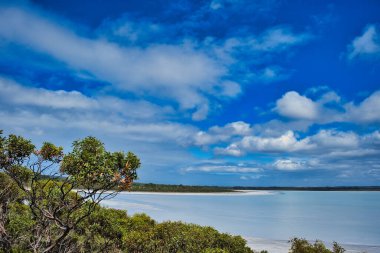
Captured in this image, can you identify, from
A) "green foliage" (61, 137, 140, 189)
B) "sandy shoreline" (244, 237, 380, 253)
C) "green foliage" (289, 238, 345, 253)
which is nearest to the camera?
"green foliage" (61, 137, 140, 189)

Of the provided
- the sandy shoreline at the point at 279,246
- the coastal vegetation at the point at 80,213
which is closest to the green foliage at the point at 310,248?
the coastal vegetation at the point at 80,213

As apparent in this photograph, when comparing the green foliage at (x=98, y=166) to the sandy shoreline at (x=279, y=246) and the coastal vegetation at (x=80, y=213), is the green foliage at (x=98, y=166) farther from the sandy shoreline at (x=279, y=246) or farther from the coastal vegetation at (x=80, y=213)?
the sandy shoreline at (x=279, y=246)

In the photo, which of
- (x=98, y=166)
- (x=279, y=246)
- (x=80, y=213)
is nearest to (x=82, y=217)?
(x=98, y=166)

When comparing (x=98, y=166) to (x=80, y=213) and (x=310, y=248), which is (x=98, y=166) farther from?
(x=310, y=248)

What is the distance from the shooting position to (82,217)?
8.92 m

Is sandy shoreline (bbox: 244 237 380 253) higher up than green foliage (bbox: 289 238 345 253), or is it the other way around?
green foliage (bbox: 289 238 345 253)

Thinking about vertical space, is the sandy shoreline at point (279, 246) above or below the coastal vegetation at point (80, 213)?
below

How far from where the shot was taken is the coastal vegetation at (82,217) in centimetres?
941

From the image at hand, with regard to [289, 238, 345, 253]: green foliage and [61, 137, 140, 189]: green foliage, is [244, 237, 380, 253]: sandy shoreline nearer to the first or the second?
[289, 238, 345, 253]: green foliage

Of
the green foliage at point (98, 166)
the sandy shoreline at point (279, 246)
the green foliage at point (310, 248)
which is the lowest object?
the sandy shoreline at point (279, 246)

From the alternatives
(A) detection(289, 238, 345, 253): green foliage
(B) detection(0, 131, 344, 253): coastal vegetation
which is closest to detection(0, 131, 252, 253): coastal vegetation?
(B) detection(0, 131, 344, 253): coastal vegetation

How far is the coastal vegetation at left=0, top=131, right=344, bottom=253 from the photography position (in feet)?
30.9

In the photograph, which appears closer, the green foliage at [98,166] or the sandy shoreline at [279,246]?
the green foliage at [98,166]

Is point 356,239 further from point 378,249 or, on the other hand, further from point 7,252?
point 7,252
